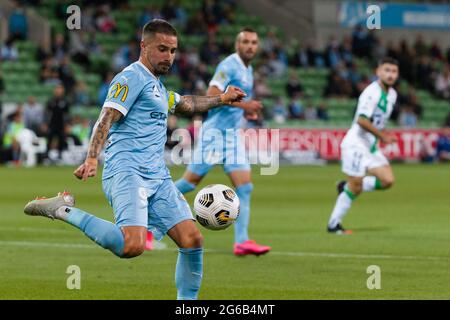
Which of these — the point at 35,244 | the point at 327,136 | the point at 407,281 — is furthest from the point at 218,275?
the point at 327,136

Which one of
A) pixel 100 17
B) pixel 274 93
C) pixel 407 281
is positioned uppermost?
pixel 100 17

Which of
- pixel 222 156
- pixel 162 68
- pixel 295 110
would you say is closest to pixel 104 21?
pixel 295 110

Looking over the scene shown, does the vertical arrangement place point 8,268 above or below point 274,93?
below

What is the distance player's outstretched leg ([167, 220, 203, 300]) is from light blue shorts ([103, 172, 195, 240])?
0.16 metres

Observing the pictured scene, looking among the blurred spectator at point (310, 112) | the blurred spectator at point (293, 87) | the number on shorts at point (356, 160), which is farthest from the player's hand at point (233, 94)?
the blurred spectator at point (293, 87)

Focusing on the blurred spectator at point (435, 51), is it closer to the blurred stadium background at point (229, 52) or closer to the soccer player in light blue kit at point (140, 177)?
the blurred stadium background at point (229, 52)

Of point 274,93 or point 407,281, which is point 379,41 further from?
point 407,281

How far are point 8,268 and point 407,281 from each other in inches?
153

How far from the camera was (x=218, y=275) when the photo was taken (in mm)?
10500

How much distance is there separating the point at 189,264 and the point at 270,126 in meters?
23.6

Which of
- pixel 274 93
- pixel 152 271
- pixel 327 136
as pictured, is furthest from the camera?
pixel 274 93

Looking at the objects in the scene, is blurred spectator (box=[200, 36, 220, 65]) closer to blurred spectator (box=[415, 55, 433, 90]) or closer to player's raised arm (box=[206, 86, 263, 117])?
blurred spectator (box=[415, 55, 433, 90])

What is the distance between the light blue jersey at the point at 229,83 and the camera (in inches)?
499

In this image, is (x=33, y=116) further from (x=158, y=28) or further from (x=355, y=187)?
(x=158, y=28)
